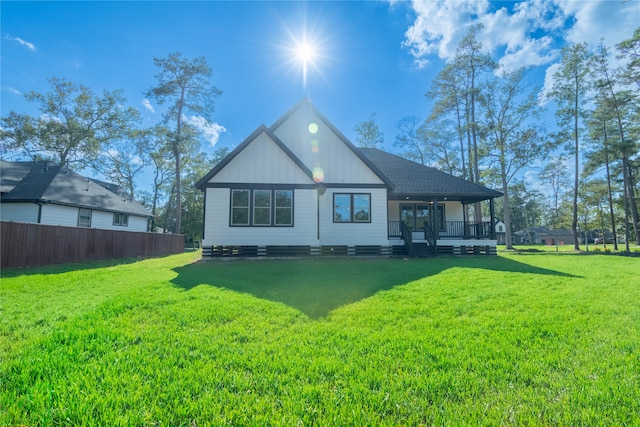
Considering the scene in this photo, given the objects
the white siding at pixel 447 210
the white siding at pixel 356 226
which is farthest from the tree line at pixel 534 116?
the white siding at pixel 356 226

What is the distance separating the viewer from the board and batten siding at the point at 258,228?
1212 cm

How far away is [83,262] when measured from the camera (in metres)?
12.3

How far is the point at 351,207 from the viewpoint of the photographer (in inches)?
535

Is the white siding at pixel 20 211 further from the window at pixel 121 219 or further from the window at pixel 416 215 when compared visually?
the window at pixel 416 215

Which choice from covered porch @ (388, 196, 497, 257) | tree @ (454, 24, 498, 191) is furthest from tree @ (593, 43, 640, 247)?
covered porch @ (388, 196, 497, 257)

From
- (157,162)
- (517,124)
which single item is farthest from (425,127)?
(157,162)

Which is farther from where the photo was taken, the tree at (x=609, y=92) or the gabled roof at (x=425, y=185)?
the tree at (x=609, y=92)

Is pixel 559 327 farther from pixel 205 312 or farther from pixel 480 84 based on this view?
pixel 480 84

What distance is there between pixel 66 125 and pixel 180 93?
12.5 m

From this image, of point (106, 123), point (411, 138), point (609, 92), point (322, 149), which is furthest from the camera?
point (411, 138)

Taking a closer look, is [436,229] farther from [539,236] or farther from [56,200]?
[539,236]

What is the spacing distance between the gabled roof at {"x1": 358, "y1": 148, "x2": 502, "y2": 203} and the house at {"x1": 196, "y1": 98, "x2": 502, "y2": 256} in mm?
58

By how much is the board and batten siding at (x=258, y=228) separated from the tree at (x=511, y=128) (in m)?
18.4

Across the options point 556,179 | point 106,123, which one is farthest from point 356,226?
point 556,179
